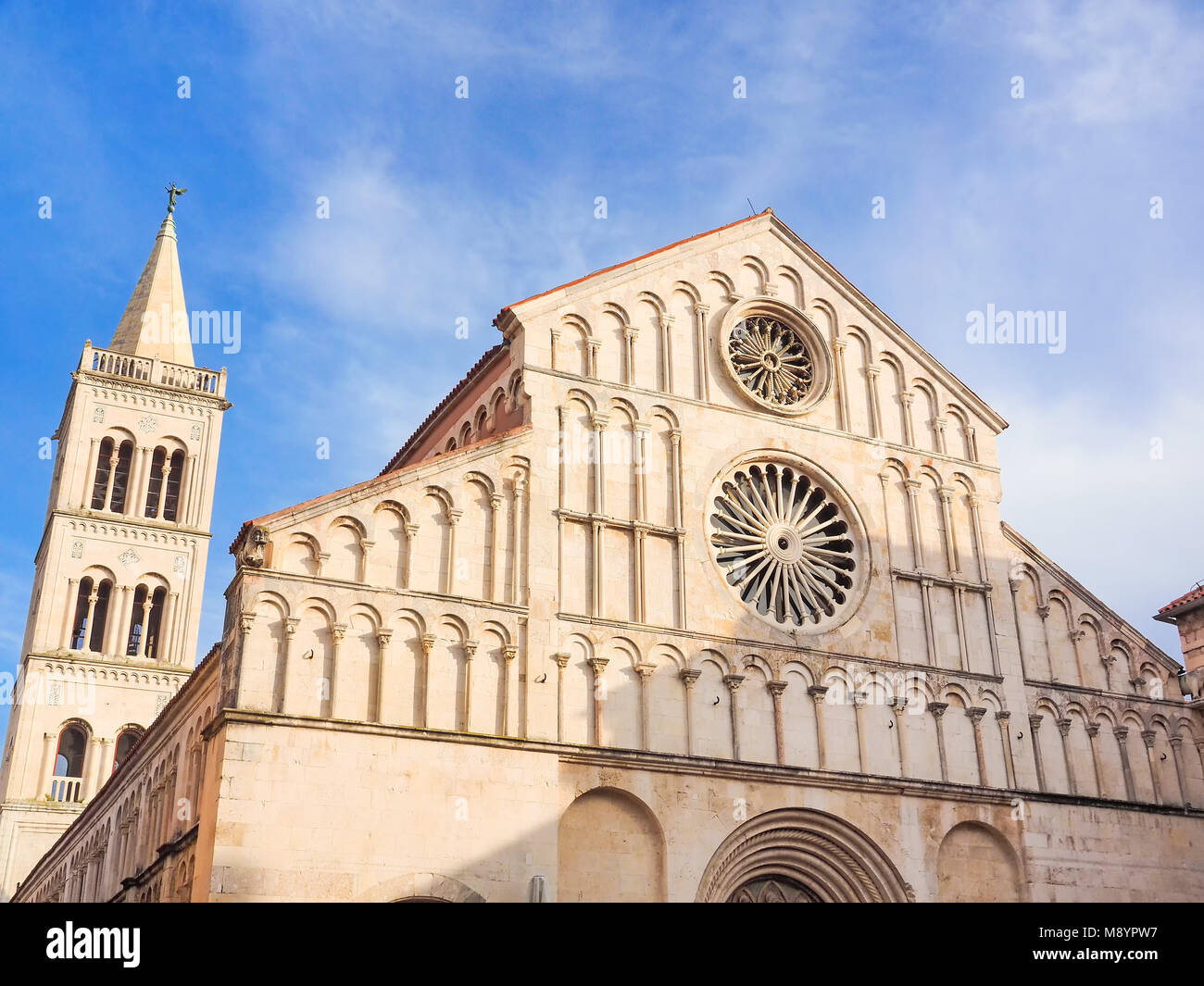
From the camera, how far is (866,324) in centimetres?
2689

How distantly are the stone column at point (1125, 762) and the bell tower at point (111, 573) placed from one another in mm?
31053

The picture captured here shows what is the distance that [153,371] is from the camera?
4944cm

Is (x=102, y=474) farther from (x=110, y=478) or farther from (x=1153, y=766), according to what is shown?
(x=1153, y=766)

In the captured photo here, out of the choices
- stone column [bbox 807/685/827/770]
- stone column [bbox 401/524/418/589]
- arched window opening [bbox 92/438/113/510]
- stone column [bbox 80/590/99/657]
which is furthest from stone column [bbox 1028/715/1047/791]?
arched window opening [bbox 92/438/113/510]

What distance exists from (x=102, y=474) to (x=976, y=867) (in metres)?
35.4

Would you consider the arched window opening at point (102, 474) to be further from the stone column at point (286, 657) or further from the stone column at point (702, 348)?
the stone column at point (286, 657)

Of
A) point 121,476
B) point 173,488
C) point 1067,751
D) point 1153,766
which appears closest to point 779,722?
point 1067,751

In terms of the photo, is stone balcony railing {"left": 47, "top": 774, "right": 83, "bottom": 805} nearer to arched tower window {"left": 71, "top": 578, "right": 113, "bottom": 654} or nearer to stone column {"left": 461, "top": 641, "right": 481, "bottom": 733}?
arched tower window {"left": 71, "top": 578, "right": 113, "bottom": 654}

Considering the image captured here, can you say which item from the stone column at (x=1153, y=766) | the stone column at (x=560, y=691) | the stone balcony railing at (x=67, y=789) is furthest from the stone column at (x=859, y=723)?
the stone balcony railing at (x=67, y=789)

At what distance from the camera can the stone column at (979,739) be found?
2333 cm

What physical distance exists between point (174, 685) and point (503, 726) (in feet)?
93.4

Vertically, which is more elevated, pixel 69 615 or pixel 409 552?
pixel 69 615
